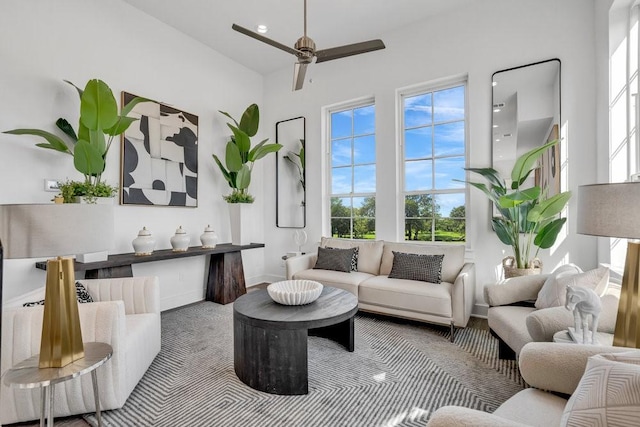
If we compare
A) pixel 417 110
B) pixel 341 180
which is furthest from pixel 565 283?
pixel 341 180

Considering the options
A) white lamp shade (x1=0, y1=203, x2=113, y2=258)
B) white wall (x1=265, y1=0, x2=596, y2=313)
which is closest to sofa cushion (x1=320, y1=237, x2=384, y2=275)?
white wall (x1=265, y1=0, x2=596, y2=313)

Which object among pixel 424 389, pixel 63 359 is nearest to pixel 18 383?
pixel 63 359

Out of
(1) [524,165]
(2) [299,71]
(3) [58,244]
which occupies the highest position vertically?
(2) [299,71]

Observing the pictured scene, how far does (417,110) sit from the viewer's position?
4164mm

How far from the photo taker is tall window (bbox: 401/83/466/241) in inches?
153

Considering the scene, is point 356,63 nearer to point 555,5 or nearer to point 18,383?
point 555,5

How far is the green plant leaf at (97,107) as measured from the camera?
2.64 m

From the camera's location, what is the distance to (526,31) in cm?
337

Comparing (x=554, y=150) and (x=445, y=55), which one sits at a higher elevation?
(x=445, y=55)

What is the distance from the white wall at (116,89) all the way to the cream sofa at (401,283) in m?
1.53

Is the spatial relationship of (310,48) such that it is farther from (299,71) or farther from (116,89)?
(116,89)

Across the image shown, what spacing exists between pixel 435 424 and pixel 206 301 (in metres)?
3.92

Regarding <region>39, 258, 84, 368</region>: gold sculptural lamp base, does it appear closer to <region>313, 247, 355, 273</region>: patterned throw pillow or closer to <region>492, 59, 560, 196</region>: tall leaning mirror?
<region>313, 247, 355, 273</region>: patterned throw pillow

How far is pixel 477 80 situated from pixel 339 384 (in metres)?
3.48
